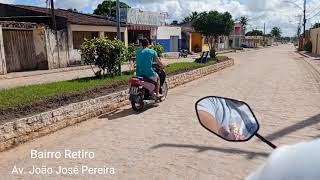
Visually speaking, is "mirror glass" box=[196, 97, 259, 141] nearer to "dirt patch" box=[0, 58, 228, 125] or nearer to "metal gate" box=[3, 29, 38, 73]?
"dirt patch" box=[0, 58, 228, 125]

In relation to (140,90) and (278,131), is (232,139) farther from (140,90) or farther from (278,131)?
(140,90)

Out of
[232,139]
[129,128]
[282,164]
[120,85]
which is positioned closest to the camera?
[282,164]

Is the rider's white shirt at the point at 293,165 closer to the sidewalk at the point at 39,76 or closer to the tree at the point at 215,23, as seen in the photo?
the sidewalk at the point at 39,76

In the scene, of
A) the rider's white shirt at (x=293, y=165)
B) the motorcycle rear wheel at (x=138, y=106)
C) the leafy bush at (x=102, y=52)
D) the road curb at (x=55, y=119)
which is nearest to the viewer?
the rider's white shirt at (x=293, y=165)

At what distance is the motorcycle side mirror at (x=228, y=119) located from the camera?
1982mm

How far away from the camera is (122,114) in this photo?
8.81 meters

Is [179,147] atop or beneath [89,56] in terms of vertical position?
beneath

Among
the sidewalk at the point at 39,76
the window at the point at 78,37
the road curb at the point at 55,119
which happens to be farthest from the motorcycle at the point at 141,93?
the window at the point at 78,37

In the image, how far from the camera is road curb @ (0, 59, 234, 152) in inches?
239

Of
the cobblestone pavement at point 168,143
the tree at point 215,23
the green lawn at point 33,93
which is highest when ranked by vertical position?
the tree at point 215,23

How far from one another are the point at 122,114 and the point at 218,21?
23603mm

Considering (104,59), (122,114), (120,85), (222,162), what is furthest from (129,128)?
(104,59)

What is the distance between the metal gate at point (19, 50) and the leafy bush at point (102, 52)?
8.25 metres

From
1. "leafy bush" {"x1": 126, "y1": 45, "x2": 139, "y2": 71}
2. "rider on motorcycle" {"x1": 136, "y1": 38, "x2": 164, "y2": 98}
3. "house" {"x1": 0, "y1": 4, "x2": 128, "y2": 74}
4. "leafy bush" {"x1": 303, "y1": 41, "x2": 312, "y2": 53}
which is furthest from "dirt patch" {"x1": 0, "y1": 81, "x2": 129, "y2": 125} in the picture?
"leafy bush" {"x1": 303, "y1": 41, "x2": 312, "y2": 53}
